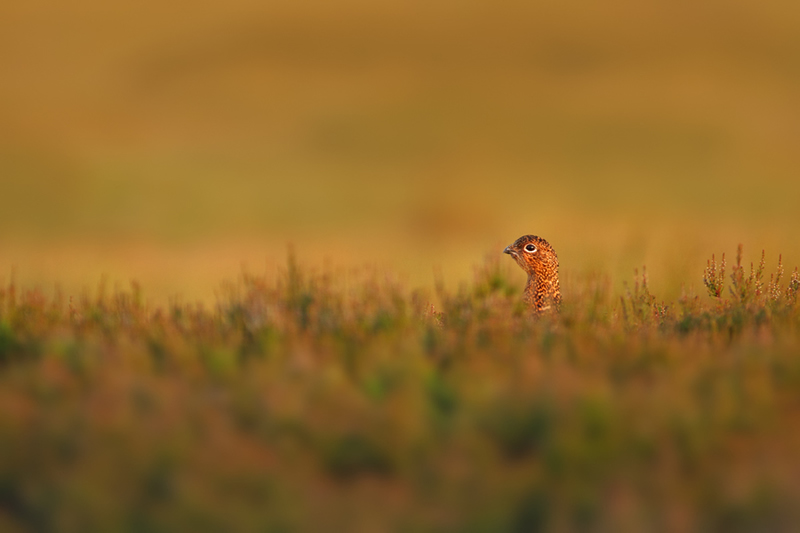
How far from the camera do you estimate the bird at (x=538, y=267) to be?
9328mm

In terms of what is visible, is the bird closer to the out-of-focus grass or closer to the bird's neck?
the bird's neck

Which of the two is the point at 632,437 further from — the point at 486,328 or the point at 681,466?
the point at 486,328

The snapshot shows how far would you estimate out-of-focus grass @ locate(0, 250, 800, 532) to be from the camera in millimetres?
4336

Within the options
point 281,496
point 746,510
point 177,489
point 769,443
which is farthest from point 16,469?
point 769,443

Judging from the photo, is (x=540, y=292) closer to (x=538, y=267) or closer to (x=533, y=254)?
(x=538, y=267)

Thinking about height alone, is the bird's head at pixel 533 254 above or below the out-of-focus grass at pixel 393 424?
above

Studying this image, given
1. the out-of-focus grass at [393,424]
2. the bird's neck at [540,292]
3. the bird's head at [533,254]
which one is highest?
the bird's head at [533,254]

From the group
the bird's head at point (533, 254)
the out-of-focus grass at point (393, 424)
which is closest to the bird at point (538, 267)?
the bird's head at point (533, 254)

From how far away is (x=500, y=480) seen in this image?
457 cm

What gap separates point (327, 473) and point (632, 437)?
1.70 m

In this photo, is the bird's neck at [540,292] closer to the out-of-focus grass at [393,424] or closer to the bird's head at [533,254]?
the bird's head at [533,254]

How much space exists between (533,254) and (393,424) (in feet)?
15.1

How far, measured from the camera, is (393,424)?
16.6 ft

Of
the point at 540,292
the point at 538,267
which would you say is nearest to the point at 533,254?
the point at 538,267
